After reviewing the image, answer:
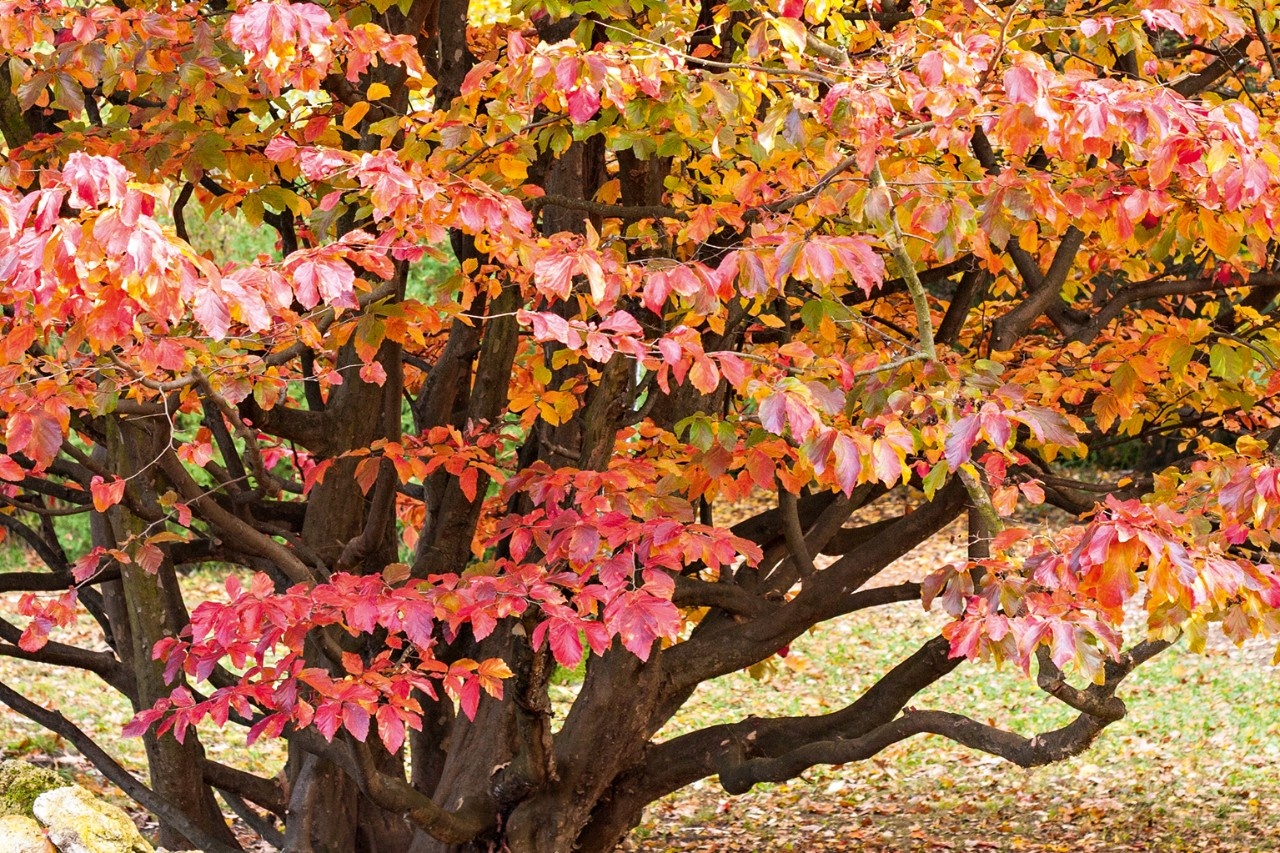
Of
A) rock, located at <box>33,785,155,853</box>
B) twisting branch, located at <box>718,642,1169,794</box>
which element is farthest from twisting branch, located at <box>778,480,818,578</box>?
rock, located at <box>33,785,155,853</box>

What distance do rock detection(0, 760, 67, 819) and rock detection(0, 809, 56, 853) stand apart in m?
0.21

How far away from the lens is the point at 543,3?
3850 mm

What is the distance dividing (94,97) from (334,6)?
135 centimetres

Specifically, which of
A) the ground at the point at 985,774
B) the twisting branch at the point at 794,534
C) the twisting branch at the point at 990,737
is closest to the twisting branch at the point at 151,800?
the twisting branch at the point at 990,737

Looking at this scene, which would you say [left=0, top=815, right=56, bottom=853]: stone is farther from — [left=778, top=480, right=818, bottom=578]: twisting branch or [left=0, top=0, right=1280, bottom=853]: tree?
[left=778, top=480, right=818, bottom=578]: twisting branch

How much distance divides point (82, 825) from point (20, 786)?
0.45 m

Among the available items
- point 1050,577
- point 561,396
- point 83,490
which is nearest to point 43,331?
point 561,396

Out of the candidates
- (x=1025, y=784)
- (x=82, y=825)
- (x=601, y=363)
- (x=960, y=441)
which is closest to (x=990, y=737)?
(x=960, y=441)

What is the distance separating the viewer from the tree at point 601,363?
2912 mm

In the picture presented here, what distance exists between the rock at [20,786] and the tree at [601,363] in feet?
1.20

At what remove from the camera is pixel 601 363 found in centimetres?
442

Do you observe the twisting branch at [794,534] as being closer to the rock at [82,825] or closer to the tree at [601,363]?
the tree at [601,363]

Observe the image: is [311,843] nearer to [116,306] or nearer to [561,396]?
[561,396]

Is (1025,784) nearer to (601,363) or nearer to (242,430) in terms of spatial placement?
(601,363)
